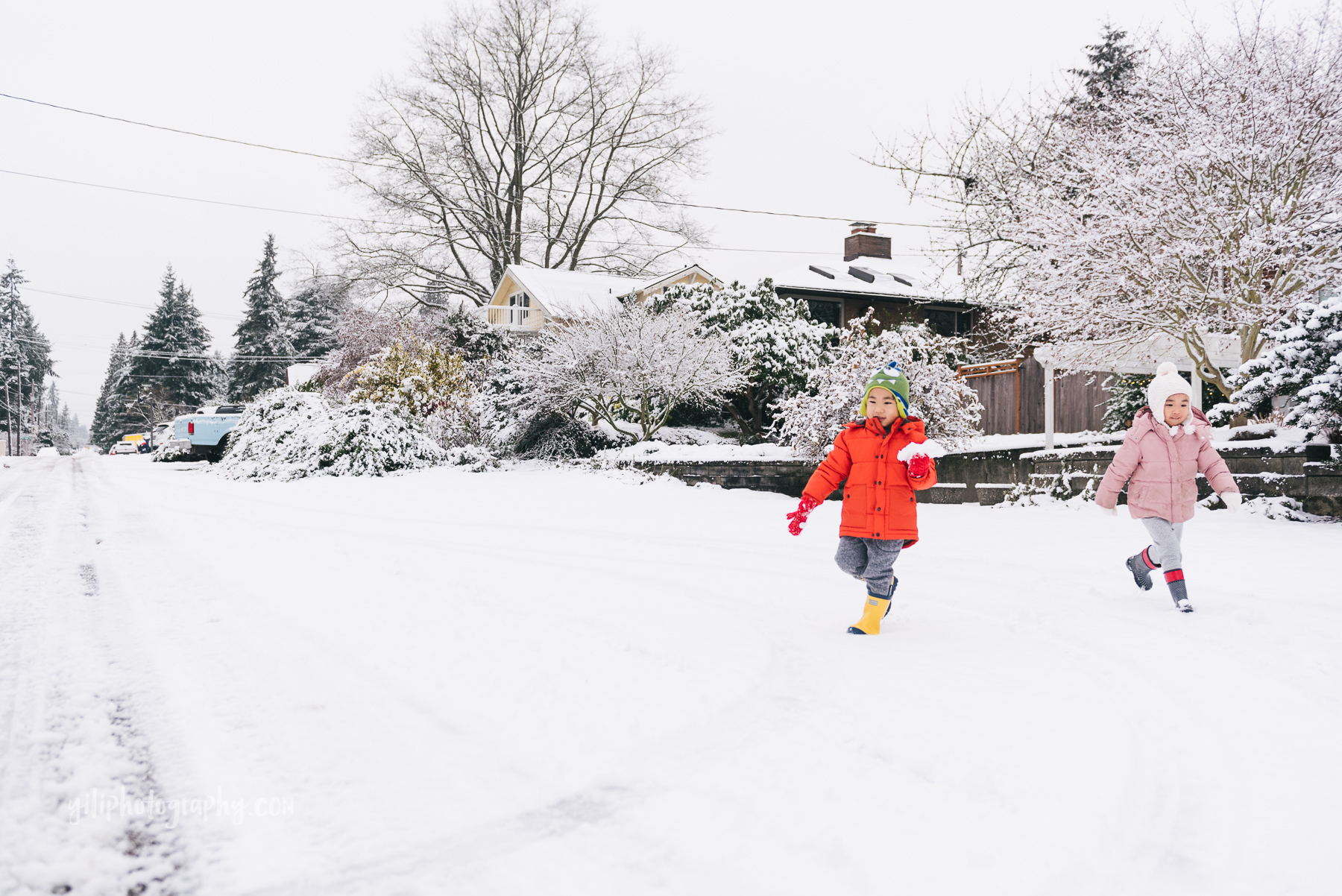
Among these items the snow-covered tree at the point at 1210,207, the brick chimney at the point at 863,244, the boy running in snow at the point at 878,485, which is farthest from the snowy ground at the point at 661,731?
the brick chimney at the point at 863,244

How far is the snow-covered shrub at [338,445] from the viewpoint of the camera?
52.1ft

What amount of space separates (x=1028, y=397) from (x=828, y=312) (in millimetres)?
13671

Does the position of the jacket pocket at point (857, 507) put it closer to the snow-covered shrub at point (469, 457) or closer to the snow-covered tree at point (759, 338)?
the snow-covered shrub at point (469, 457)

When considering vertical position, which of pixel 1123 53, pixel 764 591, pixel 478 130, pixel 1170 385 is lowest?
pixel 764 591

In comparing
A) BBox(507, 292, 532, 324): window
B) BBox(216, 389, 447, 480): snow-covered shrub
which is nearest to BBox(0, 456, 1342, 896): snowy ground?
BBox(216, 389, 447, 480): snow-covered shrub

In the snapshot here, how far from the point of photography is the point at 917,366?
435 inches

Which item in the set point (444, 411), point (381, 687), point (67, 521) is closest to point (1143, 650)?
point (381, 687)

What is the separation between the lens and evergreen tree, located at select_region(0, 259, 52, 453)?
66.8 metres

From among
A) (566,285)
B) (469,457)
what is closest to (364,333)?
(566,285)

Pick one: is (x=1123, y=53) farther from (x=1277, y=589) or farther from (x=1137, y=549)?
(x=1277, y=589)

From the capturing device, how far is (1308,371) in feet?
25.9

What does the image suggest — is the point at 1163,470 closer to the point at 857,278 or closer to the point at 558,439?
the point at 558,439

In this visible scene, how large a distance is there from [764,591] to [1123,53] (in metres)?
22.4

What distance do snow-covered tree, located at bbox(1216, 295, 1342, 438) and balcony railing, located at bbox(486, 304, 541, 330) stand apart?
21054 mm
